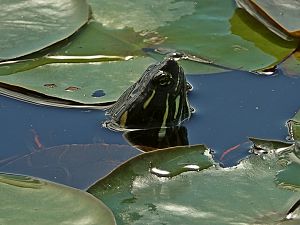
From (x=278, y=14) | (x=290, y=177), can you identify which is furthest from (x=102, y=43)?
(x=290, y=177)

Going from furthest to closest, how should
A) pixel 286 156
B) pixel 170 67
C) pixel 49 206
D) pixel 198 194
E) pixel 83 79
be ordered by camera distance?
pixel 83 79
pixel 170 67
pixel 286 156
pixel 198 194
pixel 49 206

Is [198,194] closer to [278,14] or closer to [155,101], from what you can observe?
[155,101]

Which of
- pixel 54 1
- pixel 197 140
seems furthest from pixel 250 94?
pixel 54 1

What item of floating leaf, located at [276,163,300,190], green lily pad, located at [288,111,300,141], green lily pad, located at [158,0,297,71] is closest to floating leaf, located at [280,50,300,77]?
green lily pad, located at [158,0,297,71]

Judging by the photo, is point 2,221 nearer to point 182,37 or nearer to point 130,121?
point 130,121

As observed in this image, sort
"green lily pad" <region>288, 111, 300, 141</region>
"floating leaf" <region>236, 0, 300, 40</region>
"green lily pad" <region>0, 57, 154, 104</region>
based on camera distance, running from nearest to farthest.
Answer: "green lily pad" <region>288, 111, 300, 141</region> < "green lily pad" <region>0, 57, 154, 104</region> < "floating leaf" <region>236, 0, 300, 40</region>

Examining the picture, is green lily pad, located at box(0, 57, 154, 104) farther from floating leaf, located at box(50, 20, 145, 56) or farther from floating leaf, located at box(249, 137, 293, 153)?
floating leaf, located at box(249, 137, 293, 153)

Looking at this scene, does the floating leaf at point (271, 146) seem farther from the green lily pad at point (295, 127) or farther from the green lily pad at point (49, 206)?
the green lily pad at point (49, 206)

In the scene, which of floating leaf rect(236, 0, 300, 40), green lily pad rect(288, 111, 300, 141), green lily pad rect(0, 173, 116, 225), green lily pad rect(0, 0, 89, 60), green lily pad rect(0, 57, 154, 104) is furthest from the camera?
floating leaf rect(236, 0, 300, 40)
